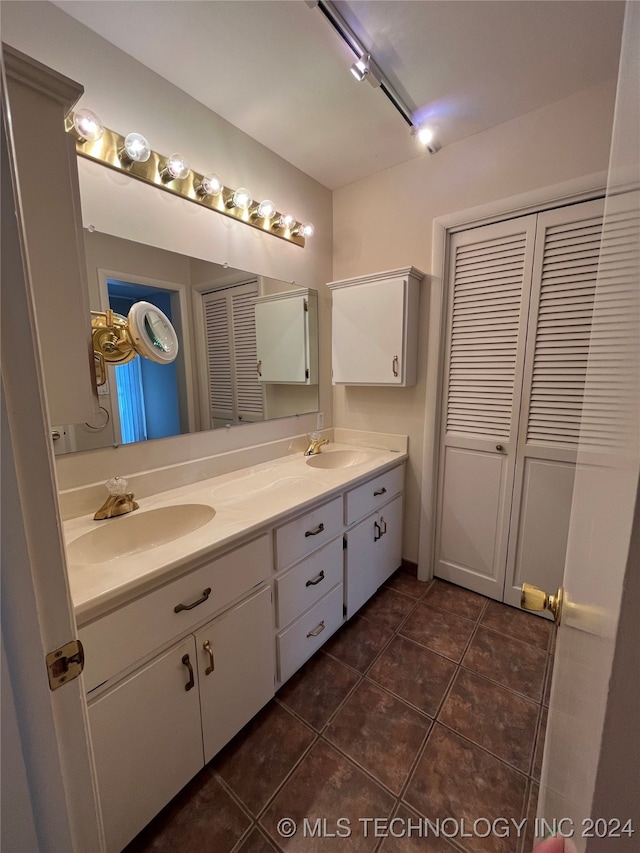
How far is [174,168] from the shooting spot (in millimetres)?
1312

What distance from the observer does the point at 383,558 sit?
197 cm

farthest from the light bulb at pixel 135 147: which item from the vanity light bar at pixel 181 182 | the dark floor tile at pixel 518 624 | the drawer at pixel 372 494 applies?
the dark floor tile at pixel 518 624

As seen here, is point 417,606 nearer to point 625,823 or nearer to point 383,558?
point 383,558

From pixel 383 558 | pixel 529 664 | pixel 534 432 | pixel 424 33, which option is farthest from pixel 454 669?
pixel 424 33

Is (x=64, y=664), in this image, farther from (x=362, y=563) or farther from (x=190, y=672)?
(x=362, y=563)

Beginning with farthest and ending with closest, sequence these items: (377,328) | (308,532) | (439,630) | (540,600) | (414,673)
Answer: (377,328), (439,630), (414,673), (308,532), (540,600)

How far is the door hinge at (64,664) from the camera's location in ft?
1.43

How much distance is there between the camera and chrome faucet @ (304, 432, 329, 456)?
2.06 m

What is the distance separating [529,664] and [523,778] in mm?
528

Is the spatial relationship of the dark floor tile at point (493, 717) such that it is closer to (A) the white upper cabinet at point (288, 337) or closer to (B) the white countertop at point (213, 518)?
(B) the white countertop at point (213, 518)

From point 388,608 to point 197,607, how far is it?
1.28 m

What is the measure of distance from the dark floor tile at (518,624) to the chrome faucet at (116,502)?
184 centimetres

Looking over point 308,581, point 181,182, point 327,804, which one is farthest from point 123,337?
point 327,804

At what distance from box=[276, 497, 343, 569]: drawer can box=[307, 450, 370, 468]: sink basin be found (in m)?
0.56
